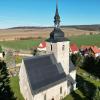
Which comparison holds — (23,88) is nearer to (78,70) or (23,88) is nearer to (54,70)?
(54,70)

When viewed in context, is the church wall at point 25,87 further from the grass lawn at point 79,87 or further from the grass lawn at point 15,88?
the grass lawn at point 79,87

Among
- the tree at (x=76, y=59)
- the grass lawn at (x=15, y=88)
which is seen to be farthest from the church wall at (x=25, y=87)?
the tree at (x=76, y=59)

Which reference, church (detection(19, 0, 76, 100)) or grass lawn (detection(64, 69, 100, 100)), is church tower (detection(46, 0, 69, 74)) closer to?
church (detection(19, 0, 76, 100))

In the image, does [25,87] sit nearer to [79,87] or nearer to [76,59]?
[79,87]

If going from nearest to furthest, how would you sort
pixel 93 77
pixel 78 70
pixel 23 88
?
pixel 23 88 < pixel 93 77 < pixel 78 70

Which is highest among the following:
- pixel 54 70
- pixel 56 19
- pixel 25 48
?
pixel 56 19

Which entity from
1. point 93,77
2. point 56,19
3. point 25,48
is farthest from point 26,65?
point 25,48
